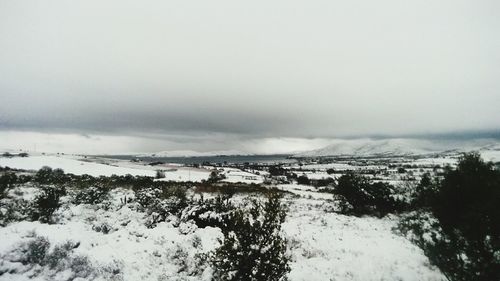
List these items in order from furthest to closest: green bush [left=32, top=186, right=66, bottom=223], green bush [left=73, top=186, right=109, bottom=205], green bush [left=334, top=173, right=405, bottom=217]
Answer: green bush [left=334, top=173, right=405, bottom=217], green bush [left=73, top=186, right=109, bottom=205], green bush [left=32, top=186, right=66, bottom=223]

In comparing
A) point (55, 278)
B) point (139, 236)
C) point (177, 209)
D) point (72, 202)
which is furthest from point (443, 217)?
point (72, 202)

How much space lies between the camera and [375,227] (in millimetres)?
25281

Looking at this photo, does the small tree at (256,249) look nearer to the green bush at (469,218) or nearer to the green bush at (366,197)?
the green bush at (469,218)

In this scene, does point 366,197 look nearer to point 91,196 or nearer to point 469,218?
point 469,218

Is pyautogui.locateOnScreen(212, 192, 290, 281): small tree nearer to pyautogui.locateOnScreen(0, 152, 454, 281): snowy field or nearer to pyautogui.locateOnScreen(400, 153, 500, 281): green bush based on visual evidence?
pyautogui.locateOnScreen(0, 152, 454, 281): snowy field

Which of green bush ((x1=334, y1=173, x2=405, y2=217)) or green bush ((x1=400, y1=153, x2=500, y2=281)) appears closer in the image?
green bush ((x1=400, y1=153, x2=500, y2=281))

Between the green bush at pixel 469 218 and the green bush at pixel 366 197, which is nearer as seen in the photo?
the green bush at pixel 469 218

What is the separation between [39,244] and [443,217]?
52.5 ft

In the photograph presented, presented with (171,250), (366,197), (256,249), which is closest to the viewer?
(256,249)

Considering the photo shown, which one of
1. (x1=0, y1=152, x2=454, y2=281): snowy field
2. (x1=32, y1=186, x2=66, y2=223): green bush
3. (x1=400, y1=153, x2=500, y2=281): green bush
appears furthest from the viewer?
(x1=32, y1=186, x2=66, y2=223): green bush

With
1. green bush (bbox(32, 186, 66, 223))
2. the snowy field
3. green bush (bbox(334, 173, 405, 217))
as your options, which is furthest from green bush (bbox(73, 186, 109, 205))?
green bush (bbox(334, 173, 405, 217))

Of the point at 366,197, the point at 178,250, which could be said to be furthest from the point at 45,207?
the point at 366,197

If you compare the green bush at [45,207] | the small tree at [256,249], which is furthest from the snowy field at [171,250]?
the small tree at [256,249]

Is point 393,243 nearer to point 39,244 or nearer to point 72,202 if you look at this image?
point 39,244
